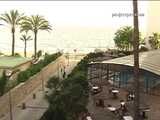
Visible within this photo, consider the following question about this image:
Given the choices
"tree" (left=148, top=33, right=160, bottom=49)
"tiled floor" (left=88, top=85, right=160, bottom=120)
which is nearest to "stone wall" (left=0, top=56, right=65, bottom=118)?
"tiled floor" (left=88, top=85, right=160, bottom=120)

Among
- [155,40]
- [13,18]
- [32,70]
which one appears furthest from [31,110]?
[155,40]

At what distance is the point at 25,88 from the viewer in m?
39.3

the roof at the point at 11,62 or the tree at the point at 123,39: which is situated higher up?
the tree at the point at 123,39

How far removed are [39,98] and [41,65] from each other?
11414 mm

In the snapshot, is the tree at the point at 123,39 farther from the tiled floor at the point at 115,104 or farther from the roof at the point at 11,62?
the tiled floor at the point at 115,104

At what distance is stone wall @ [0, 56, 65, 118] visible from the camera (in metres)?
32.8

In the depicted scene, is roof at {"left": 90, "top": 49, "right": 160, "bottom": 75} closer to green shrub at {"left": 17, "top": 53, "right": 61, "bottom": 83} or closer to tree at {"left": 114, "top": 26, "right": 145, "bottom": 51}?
green shrub at {"left": 17, "top": 53, "right": 61, "bottom": 83}

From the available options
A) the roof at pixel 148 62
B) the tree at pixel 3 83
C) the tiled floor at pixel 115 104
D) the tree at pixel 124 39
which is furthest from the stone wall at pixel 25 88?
the tree at pixel 124 39

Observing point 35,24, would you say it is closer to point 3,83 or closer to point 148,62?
point 3,83

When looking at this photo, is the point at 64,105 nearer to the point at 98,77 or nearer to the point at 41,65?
the point at 98,77

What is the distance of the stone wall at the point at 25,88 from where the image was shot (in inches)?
1289

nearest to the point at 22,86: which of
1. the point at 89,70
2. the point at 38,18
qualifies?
the point at 89,70

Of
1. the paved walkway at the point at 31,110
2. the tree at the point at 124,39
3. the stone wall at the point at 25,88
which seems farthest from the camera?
the tree at the point at 124,39

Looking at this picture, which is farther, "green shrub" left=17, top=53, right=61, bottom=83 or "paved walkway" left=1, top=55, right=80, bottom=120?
"green shrub" left=17, top=53, right=61, bottom=83
